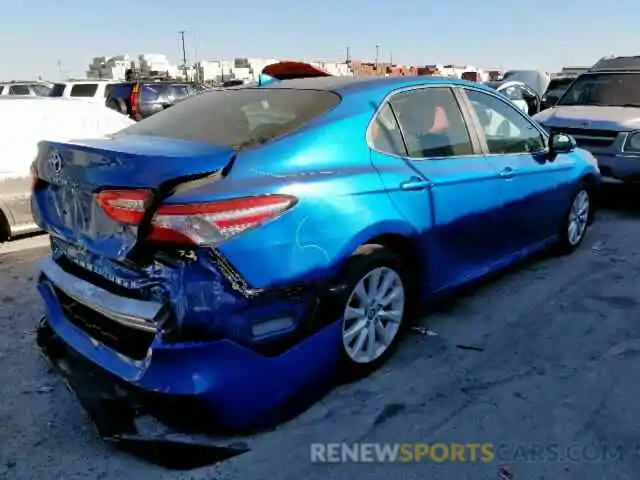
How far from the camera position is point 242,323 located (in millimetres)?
2449

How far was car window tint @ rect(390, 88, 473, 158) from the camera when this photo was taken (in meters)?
3.43

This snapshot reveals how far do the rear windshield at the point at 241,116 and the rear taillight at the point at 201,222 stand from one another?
0.54 metres

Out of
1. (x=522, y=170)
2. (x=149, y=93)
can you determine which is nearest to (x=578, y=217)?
(x=522, y=170)

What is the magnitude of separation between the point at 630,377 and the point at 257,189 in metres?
2.29

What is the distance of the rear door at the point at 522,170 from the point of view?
13.5ft

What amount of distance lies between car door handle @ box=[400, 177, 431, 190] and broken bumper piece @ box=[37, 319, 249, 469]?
5.18 feet

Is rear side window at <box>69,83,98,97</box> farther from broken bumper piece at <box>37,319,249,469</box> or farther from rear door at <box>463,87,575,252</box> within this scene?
broken bumper piece at <box>37,319,249,469</box>

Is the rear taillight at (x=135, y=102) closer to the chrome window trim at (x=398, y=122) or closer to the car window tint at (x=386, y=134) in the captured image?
the chrome window trim at (x=398, y=122)

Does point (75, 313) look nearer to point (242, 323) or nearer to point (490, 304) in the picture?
point (242, 323)

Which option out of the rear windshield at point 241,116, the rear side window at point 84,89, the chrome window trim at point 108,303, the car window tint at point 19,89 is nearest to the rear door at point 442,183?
the rear windshield at point 241,116

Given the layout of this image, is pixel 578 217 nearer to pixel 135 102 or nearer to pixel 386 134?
pixel 386 134

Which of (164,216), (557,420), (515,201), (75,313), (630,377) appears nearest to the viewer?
(164,216)

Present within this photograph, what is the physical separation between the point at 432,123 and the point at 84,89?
45.4 feet

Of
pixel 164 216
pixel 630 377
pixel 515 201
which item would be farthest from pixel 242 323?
pixel 515 201
